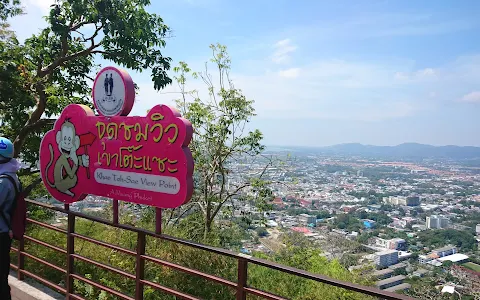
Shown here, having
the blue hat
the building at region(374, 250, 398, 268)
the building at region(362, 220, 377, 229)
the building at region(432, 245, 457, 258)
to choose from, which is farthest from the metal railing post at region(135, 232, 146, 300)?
the building at region(362, 220, 377, 229)

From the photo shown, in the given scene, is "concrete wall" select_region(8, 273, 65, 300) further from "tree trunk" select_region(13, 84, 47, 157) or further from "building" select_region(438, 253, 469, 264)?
"building" select_region(438, 253, 469, 264)

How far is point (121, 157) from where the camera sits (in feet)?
10.8

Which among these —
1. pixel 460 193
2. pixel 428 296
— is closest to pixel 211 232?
pixel 428 296

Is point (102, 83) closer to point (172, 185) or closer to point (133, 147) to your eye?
point (133, 147)

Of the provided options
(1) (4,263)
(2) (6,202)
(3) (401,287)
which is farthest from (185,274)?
(3) (401,287)

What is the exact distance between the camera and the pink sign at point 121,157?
289 centimetres

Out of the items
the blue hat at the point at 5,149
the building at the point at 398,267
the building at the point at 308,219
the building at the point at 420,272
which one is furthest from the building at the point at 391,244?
the blue hat at the point at 5,149

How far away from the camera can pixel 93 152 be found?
3.55 metres

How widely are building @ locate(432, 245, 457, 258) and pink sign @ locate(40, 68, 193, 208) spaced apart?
11079 mm

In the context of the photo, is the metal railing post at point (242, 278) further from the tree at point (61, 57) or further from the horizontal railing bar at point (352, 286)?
the tree at point (61, 57)

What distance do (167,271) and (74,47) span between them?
204 inches

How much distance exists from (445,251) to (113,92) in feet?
40.4

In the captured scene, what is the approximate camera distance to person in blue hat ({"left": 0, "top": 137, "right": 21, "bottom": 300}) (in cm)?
317

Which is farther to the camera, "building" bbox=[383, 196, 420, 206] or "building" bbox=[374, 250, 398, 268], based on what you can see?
"building" bbox=[383, 196, 420, 206]
